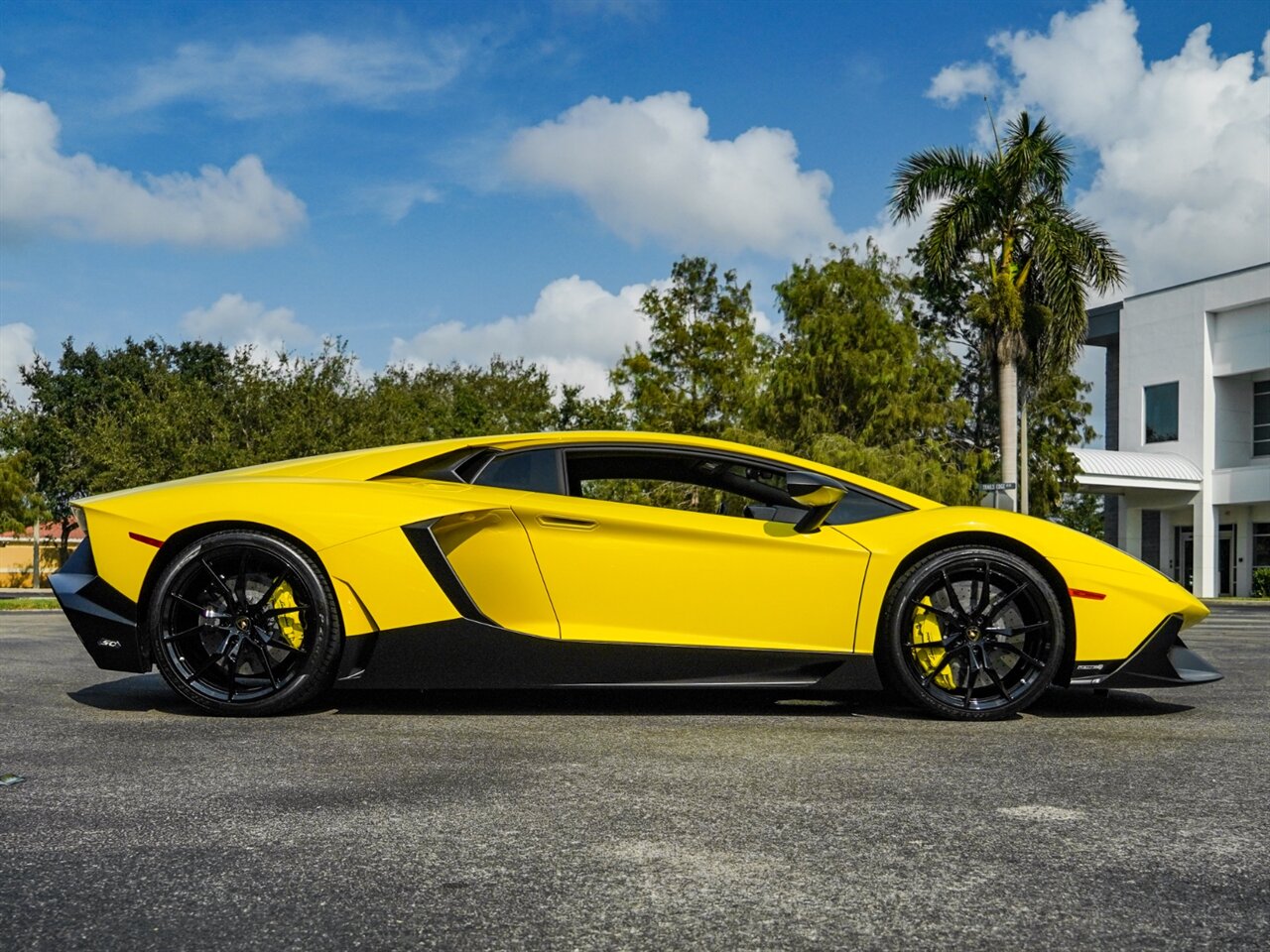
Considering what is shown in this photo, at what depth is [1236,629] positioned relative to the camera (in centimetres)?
1314

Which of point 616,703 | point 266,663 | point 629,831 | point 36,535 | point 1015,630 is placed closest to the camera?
point 629,831

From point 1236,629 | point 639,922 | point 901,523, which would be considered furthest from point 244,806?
point 1236,629

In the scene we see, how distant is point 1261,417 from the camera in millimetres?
39625

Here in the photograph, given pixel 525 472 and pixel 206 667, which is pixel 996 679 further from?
pixel 206 667

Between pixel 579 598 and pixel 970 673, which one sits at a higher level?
pixel 579 598

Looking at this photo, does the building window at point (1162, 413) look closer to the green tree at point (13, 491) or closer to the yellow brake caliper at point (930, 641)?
the green tree at point (13, 491)

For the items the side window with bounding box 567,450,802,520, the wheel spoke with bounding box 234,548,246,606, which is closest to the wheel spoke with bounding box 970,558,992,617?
the side window with bounding box 567,450,802,520

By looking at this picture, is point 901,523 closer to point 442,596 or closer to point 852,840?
point 442,596

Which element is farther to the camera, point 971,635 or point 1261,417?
point 1261,417

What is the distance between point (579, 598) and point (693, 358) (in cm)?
2852

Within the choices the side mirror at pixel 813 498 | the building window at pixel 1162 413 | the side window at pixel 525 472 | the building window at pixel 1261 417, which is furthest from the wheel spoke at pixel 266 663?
the building window at pixel 1261 417

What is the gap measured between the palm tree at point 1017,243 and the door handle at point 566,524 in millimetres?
20741

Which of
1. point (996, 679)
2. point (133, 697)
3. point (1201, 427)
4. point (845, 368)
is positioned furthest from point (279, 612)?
point (1201, 427)

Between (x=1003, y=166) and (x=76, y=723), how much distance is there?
2298 cm
